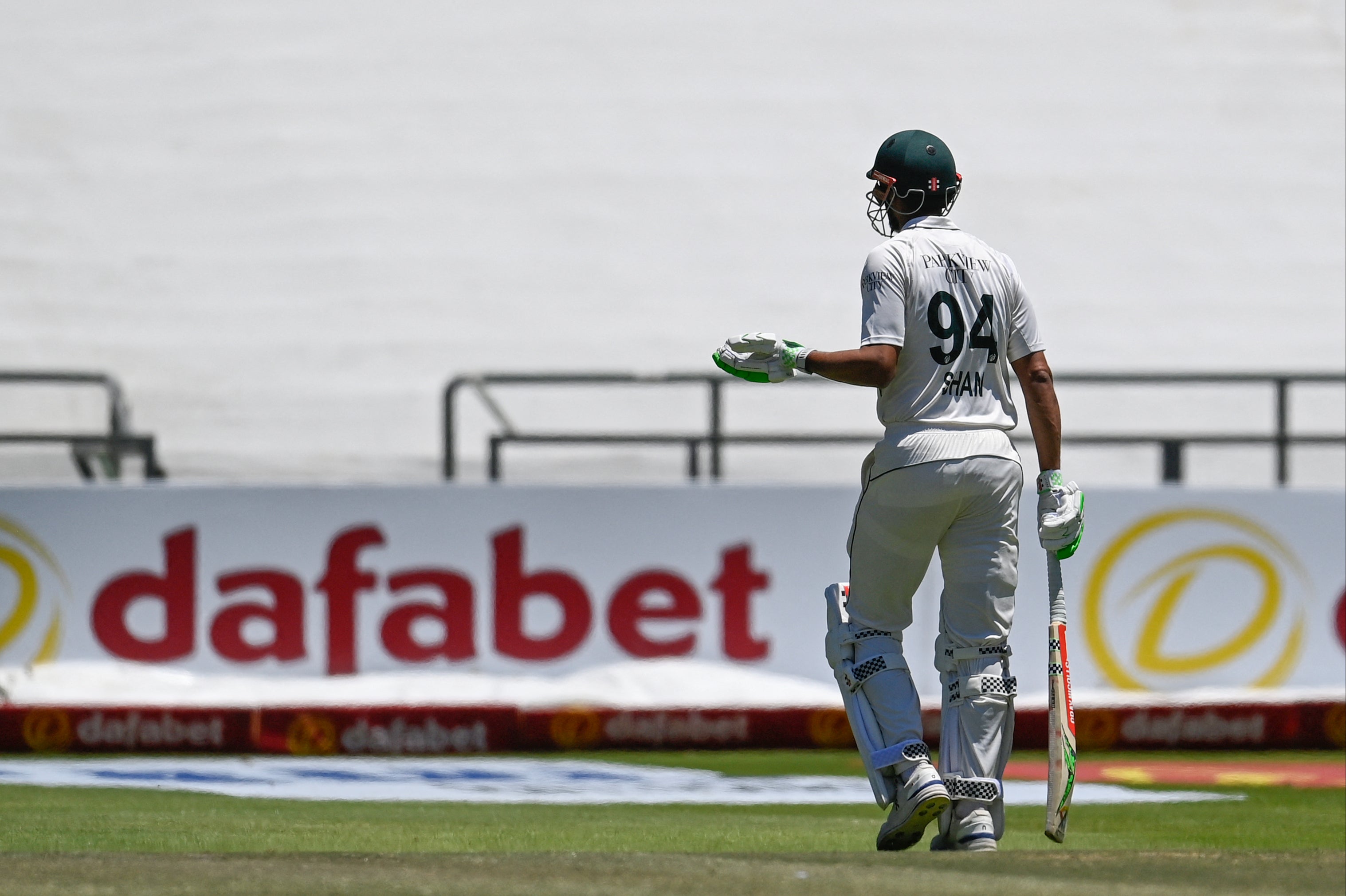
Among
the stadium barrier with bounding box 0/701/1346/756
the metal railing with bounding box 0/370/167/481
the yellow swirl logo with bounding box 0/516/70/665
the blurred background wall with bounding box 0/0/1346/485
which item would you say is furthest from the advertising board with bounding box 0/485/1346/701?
the blurred background wall with bounding box 0/0/1346/485

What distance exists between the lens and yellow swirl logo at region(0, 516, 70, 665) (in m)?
8.99

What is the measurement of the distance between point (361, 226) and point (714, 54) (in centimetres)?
465

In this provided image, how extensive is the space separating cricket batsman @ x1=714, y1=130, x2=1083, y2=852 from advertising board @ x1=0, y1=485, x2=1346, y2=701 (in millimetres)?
3870

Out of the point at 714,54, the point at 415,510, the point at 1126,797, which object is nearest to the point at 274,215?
the point at 714,54

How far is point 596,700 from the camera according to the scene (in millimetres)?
9023

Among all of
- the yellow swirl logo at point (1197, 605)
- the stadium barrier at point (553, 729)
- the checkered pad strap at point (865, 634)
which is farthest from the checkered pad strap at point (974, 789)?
the yellow swirl logo at point (1197, 605)

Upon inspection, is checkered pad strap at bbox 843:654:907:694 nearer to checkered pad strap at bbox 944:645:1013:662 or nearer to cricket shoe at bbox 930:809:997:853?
checkered pad strap at bbox 944:645:1013:662

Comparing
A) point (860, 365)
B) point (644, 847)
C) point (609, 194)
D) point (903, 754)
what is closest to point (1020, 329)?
point (860, 365)

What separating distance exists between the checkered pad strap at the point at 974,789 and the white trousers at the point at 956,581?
0.02m

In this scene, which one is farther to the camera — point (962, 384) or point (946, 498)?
point (962, 384)

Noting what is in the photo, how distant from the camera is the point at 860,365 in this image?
4992mm

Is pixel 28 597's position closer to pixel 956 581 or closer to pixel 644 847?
pixel 644 847

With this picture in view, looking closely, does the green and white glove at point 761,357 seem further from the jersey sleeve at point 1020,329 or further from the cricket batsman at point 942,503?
the jersey sleeve at point 1020,329

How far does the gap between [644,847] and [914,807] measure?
3.14 ft
